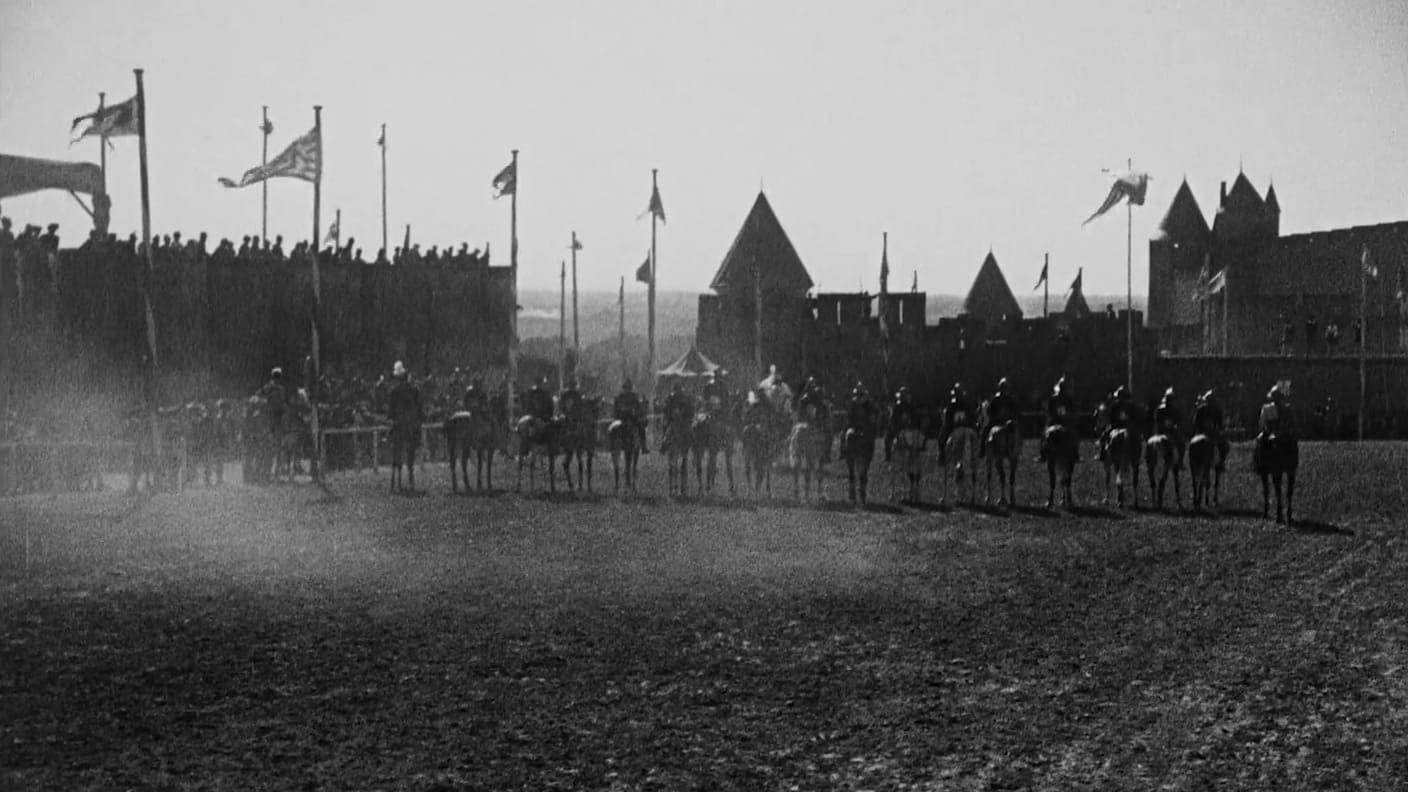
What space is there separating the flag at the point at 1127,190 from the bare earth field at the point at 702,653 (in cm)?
2102

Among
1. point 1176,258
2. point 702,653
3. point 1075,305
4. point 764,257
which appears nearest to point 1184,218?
point 1176,258

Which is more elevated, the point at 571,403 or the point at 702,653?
the point at 571,403

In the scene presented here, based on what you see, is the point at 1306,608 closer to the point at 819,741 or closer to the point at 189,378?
the point at 819,741

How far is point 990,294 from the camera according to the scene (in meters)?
83.6

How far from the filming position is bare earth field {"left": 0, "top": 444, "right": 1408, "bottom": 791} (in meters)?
12.4

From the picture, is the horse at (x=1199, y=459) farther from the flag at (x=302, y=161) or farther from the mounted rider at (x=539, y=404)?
the flag at (x=302, y=161)

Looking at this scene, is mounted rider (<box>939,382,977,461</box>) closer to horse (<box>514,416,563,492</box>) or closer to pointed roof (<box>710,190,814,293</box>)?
horse (<box>514,416,563,492</box>)

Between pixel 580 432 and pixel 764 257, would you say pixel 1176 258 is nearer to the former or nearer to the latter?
pixel 764 257

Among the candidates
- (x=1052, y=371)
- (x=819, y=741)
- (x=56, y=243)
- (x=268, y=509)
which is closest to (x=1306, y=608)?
(x=819, y=741)

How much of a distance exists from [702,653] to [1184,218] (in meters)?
92.3

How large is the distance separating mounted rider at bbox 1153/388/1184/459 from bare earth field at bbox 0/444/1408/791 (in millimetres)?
2794

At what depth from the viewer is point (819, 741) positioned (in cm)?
1309

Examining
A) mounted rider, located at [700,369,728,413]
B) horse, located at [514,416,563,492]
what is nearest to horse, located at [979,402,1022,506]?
mounted rider, located at [700,369,728,413]

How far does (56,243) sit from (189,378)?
17.4 feet
